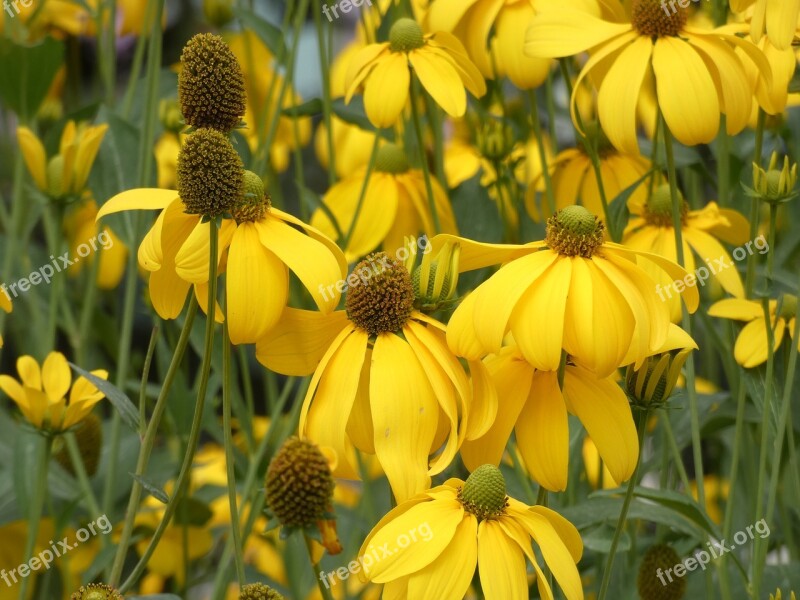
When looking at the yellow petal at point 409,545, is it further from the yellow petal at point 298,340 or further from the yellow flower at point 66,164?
the yellow flower at point 66,164

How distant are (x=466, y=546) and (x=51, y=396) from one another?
0.42 metres

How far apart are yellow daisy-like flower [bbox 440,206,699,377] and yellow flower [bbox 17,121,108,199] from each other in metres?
0.47

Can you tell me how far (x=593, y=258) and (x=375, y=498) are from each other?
75 centimetres

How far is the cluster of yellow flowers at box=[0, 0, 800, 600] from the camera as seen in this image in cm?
61

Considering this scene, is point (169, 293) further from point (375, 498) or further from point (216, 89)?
point (375, 498)

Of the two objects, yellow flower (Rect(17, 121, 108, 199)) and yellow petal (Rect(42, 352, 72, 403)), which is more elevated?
yellow flower (Rect(17, 121, 108, 199))

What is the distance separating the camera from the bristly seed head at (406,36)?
0.96 m

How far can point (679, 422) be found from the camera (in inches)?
40.6

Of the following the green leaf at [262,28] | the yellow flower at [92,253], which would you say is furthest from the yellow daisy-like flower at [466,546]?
the yellow flower at [92,253]

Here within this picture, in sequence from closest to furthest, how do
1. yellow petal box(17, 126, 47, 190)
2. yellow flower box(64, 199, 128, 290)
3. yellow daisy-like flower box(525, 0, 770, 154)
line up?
yellow daisy-like flower box(525, 0, 770, 154) → yellow petal box(17, 126, 47, 190) → yellow flower box(64, 199, 128, 290)

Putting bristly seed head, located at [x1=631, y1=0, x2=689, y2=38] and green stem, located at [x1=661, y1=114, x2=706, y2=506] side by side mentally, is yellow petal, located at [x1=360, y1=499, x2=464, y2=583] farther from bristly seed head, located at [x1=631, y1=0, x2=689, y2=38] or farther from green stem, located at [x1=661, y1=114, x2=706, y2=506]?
bristly seed head, located at [x1=631, y1=0, x2=689, y2=38]

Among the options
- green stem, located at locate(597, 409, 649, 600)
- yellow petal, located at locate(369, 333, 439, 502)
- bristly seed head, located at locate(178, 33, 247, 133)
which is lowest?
green stem, located at locate(597, 409, 649, 600)

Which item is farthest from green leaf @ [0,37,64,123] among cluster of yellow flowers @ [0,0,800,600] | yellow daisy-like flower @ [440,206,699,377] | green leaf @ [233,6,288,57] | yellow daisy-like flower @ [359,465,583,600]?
yellow daisy-like flower @ [359,465,583,600]

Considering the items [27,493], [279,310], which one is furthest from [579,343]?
[27,493]
